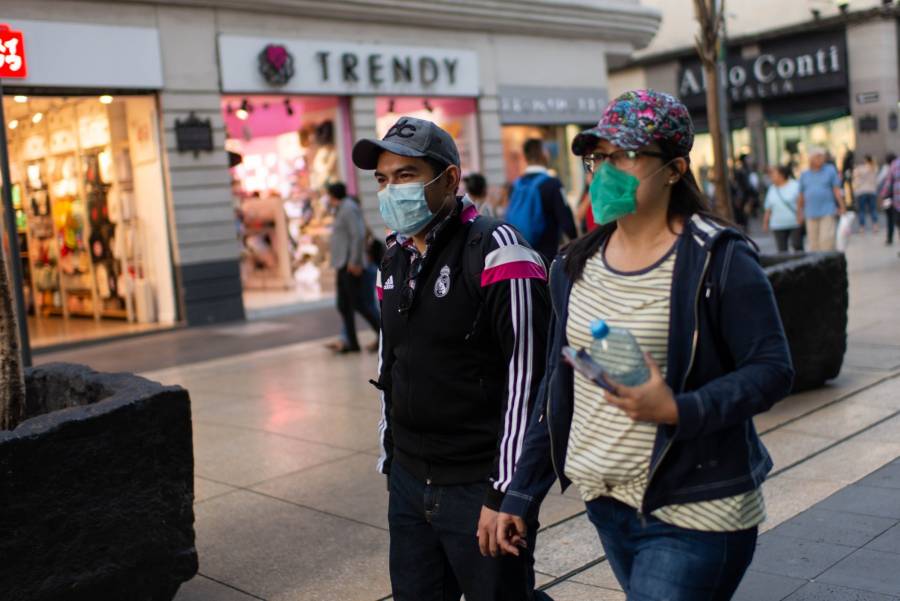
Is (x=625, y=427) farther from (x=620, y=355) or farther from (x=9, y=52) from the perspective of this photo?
(x=9, y=52)

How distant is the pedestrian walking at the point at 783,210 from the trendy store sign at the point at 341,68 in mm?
7143

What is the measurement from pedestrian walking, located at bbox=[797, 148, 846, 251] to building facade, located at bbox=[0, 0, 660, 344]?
7348 millimetres

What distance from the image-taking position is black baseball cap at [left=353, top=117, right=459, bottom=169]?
9.75 ft

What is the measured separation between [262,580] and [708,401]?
3083 millimetres

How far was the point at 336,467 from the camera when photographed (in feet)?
21.7

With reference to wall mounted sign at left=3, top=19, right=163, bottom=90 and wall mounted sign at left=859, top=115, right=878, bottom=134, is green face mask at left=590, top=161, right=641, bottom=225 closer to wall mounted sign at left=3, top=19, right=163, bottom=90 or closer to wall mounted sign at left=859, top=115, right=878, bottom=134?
wall mounted sign at left=3, top=19, right=163, bottom=90

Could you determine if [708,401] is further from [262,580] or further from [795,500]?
[795,500]

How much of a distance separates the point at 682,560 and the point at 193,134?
539 inches

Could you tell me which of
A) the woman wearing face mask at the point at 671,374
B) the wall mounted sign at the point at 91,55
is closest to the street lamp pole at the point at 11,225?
the wall mounted sign at the point at 91,55

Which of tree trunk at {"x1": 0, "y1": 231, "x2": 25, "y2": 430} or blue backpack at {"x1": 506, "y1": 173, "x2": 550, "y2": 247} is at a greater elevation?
blue backpack at {"x1": 506, "y1": 173, "x2": 550, "y2": 247}

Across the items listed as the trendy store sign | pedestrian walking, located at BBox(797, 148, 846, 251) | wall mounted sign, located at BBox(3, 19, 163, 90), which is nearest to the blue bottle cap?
pedestrian walking, located at BBox(797, 148, 846, 251)

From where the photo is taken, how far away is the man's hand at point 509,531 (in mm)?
2648

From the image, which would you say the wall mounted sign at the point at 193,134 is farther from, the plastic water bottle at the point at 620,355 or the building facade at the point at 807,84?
A: the building facade at the point at 807,84

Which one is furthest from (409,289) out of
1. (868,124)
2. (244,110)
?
(868,124)
